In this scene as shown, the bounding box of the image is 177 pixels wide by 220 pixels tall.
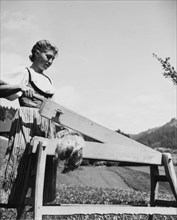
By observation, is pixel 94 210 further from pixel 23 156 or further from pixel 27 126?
pixel 27 126

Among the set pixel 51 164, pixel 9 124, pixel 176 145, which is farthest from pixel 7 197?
pixel 176 145

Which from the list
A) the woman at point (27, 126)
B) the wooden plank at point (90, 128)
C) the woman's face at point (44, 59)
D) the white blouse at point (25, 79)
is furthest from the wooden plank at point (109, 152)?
the woman's face at point (44, 59)

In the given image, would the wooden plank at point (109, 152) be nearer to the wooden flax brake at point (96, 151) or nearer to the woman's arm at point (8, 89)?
the wooden flax brake at point (96, 151)

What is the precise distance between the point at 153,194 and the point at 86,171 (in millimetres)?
8765

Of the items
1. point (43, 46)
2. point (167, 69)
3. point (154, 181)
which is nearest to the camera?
point (43, 46)

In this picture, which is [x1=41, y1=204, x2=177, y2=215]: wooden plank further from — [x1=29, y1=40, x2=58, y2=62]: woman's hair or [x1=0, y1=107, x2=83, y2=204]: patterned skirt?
[x1=29, y1=40, x2=58, y2=62]: woman's hair

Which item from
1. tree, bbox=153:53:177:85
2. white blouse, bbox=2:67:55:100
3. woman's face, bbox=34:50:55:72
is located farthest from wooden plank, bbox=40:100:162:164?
tree, bbox=153:53:177:85

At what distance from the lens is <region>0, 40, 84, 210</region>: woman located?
3.26m

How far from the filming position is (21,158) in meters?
3.30

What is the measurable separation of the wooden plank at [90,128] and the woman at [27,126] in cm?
14

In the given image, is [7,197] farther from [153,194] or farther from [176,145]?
[176,145]

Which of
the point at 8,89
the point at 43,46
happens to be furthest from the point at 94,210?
the point at 43,46

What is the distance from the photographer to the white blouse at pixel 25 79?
3348 mm

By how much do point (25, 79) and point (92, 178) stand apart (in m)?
8.94
